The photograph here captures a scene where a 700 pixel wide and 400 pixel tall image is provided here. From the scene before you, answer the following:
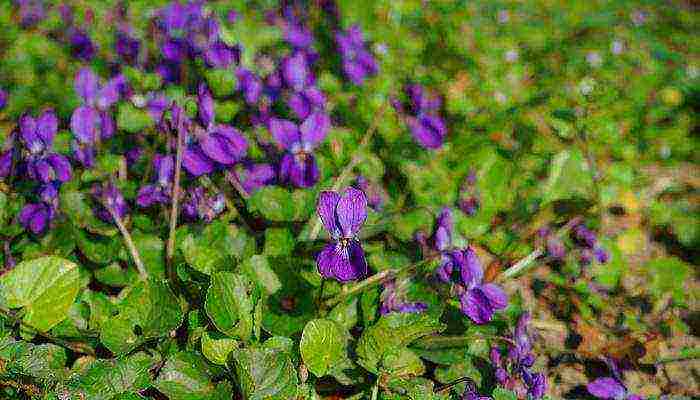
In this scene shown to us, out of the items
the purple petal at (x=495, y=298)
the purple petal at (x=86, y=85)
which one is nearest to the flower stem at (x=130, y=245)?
the purple petal at (x=86, y=85)

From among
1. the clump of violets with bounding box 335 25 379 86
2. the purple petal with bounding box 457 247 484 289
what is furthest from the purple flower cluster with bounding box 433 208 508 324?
the clump of violets with bounding box 335 25 379 86

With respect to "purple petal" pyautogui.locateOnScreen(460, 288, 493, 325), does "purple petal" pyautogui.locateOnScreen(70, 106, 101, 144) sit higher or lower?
higher

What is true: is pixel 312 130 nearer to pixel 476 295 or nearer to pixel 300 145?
pixel 300 145

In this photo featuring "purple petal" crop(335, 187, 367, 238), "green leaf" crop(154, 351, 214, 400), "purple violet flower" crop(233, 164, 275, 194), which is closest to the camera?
"purple petal" crop(335, 187, 367, 238)

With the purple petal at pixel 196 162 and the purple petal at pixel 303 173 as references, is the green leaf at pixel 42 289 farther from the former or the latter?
the purple petal at pixel 303 173

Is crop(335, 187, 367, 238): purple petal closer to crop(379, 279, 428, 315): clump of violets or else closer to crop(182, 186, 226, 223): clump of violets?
crop(379, 279, 428, 315): clump of violets

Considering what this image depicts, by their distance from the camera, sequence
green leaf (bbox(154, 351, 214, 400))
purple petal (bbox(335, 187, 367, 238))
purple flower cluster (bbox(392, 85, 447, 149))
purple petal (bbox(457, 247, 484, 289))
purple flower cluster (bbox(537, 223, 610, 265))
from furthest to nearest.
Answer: purple flower cluster (bbox(392, 85, 447, 149)), purple flower cluster (bbox(537, 223, 610, 265)), purple petal (bbox(457, 247, 484, 289)), green leaf (bbox(154, 351, 214, 400)), purple petal (bbox(335, 187, 367, 238))

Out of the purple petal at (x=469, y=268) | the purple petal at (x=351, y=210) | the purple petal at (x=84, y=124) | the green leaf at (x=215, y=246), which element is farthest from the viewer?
the purple petal at (x=84, y=124)
